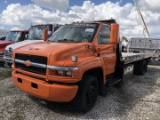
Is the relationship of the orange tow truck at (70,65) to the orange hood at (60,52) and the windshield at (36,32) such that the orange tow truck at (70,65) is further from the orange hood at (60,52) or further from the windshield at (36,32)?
the windshield at (36,32)

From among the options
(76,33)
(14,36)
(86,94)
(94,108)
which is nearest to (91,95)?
(86,94)

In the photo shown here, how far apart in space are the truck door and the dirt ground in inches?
36.8

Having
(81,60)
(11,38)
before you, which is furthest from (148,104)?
(11,38)

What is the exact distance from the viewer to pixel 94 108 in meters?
5.18

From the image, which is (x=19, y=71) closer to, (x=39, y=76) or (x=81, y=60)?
(x=39, y=76)

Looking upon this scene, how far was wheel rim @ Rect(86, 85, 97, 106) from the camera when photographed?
484 cm

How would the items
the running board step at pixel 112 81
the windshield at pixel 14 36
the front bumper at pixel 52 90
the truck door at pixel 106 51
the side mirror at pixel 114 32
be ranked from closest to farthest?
the front bumper at pixel 52 90, the side mirror at pixel 114 32, the truck door at pixel 106 51, the running board step at pixel 112 81, the windshield at pixel 14 36

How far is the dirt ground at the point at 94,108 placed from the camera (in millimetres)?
4660

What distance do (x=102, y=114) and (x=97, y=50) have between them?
1.55m

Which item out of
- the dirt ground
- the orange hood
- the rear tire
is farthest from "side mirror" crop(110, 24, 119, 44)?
the dirt ground

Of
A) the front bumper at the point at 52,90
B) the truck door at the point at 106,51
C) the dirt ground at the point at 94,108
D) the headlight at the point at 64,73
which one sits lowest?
the dirt ground at the point at 94,108

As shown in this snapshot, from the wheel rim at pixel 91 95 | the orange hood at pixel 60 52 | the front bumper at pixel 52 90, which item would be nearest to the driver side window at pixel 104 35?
the orange hood at pixel 60 52

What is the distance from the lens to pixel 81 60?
445 centimetres

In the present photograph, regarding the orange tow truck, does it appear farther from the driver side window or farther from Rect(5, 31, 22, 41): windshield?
Rect(5, 31, 22, 41): windshield
